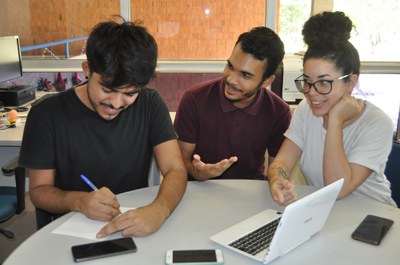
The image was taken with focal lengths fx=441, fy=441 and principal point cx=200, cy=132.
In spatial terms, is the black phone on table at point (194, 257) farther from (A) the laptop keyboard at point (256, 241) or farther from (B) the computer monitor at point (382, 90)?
(B) the computer monitor at point (382, 90)

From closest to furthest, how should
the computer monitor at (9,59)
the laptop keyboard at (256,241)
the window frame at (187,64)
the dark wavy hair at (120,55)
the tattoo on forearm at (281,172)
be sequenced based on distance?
the laptop keyboard at (256,241) → the dark wavy hair at (120,55) → the tattoo on forearm at (281,172) → the computer monitor at (9,59) → the window frame at (187,64)

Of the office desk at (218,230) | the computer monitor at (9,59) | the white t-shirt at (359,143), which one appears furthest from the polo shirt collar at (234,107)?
the computer monitor at (9,59)

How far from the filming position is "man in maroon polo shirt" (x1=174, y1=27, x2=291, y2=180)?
6.56 ft

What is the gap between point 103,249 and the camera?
1.21m

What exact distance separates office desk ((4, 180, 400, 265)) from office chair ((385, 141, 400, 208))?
311 mm

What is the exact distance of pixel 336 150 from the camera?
1.62 meters

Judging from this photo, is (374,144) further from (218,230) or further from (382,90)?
(382,90)

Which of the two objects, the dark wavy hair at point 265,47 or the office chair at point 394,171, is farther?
the dark wavy hair at point 265,47

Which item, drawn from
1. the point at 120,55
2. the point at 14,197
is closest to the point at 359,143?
the point at 120,55

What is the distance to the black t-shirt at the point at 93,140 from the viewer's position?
155cm

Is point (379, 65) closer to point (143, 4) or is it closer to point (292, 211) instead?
point (143, 4)

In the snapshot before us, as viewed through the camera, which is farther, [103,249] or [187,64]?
[187,64]

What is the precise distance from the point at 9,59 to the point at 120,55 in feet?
7.43

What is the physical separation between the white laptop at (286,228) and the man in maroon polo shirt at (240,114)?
0.70 m
